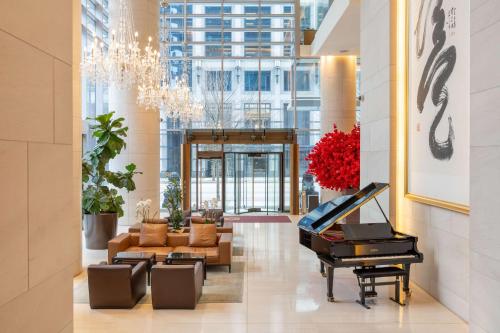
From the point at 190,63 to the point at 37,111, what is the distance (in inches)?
664

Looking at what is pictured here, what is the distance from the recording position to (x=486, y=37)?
12.7 ft

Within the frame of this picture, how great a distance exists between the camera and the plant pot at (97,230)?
33.3ft

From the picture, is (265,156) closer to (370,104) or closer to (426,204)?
(370,104)

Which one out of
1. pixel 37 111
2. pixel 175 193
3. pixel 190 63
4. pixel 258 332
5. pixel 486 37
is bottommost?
pixel 258 332

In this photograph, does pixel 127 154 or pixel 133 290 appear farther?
pixel 127 154

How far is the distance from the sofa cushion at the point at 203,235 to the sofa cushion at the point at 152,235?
0.55 meters

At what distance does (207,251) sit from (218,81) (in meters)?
10.8

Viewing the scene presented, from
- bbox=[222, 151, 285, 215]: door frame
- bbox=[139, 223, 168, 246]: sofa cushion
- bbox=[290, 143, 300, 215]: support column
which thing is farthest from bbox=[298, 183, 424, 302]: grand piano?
bbox=[222, 151, 285, 215]: door frame

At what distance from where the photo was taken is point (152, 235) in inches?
339

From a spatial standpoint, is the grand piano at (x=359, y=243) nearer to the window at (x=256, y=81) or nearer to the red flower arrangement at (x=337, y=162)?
the red flower arrangement at (x=337, y=162)

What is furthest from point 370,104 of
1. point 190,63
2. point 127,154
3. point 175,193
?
point 190,63

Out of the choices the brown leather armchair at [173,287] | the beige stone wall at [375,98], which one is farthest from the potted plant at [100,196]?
the beige stone wall at [375,98]

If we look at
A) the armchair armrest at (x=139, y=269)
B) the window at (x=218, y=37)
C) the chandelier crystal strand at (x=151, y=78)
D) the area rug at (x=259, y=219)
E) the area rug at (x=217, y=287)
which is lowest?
the area rug at (x=217, y=287)

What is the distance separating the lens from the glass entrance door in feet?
56.7
